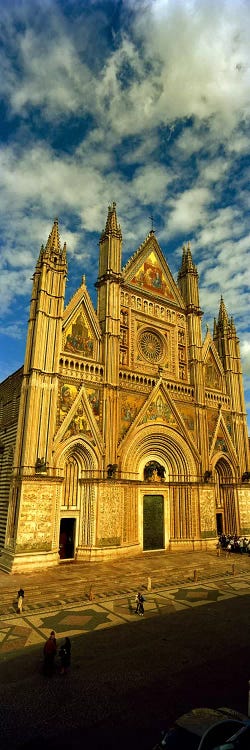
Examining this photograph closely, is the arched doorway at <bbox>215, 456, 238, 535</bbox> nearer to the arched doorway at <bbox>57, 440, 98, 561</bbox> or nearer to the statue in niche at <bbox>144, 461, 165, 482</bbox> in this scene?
the statue in niche at <bbox>144, 461, 165, 482</bbox>

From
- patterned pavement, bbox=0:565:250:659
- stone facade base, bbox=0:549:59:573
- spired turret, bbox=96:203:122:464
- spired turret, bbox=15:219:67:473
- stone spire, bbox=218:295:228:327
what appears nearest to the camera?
patterned pavement, bbox=0:565:250:659

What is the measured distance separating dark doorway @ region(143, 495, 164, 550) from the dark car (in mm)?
21047

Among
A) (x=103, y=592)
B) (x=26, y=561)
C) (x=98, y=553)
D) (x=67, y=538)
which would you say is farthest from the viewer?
(x=67, y=538)

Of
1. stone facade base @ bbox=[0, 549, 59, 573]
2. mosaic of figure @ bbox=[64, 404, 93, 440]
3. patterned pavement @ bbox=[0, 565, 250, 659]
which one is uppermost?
mosaic of figure @ bbox=[64, 404, 93, 440]

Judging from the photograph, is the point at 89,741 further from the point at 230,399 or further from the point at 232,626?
the point at 230,399

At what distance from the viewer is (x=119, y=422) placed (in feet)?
86.5

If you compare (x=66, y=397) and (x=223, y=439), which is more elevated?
(x=66, y=397)

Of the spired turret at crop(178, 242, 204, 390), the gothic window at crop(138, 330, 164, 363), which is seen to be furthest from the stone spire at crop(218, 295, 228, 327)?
the gothic window at crop(138, 330, 164, 363)

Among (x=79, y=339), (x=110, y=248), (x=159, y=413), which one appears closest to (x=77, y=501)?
(x=159, y=413)

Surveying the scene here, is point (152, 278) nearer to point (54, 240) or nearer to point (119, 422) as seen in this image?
point (54, 240)

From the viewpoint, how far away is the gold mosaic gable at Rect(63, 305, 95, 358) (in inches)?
1015

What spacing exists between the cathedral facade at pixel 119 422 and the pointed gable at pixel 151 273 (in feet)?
0.35

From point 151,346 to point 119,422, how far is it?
7.47 metres

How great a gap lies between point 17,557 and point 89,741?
14.0 metres
